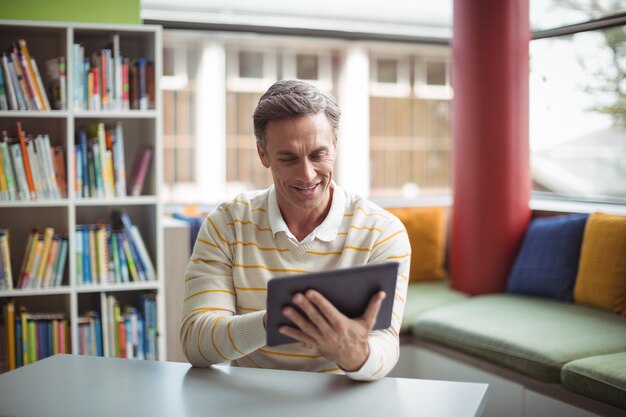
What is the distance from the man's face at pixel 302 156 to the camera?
5.93ft

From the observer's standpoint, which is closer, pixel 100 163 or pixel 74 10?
pixel 100 163

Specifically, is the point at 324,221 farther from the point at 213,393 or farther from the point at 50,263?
the point at 50,263

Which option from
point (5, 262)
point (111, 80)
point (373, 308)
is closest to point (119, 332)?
point (5, 262)

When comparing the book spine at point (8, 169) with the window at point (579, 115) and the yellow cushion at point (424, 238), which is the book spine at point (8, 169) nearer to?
the yellow cushion at point (424, 238)

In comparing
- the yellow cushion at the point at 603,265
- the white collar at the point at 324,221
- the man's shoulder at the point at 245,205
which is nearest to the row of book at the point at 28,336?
the man's shoulder at the point at 245,205

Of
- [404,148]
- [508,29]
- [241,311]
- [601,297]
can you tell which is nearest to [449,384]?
[241,311]

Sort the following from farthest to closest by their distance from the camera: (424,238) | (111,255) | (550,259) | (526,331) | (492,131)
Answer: (424,238), (492,131), (550,259), (111,255), (526,331)

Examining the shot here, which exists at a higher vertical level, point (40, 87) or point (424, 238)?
point (40, 87)

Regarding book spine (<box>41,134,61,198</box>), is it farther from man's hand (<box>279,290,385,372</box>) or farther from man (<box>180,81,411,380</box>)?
man's hand (<box>279,290,385,372</box>)

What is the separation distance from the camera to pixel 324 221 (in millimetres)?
1900

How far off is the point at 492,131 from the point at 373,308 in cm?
271

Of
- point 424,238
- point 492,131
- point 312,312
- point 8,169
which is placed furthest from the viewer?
point 424,238

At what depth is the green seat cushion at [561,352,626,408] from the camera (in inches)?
99.7

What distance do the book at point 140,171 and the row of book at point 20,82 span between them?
0.50m
